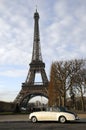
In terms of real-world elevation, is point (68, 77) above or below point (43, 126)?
above

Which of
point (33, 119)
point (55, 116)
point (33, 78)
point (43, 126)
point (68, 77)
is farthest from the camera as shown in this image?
point (33, 78)

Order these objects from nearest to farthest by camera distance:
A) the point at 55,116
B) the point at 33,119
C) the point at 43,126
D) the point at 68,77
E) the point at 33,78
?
the point at 43,126 < the point at 55,116 < the point at 33,119 < the point at 68,77 < the point at 33,78

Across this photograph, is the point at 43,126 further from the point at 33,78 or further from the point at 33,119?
the point at 33,78

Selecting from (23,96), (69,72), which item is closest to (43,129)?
(69,72)

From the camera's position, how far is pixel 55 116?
30250mm

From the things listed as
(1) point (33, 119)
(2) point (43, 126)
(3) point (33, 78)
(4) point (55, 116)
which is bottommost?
(2) point (43, 126)

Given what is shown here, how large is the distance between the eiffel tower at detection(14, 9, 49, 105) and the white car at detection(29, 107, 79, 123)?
71278 millimetres

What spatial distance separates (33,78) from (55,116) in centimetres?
7666

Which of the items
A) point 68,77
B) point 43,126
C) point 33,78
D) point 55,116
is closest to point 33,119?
point 55,116

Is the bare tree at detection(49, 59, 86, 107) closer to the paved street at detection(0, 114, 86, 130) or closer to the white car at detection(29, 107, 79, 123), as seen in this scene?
the white car at detection(29, 107, 79, 123)

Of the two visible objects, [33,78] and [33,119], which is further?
[33,78]

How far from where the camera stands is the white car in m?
29.9

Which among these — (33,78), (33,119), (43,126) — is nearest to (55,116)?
(33,119)

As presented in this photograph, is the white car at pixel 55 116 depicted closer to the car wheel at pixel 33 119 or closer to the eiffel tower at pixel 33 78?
the car wheel at pixel 33 119
